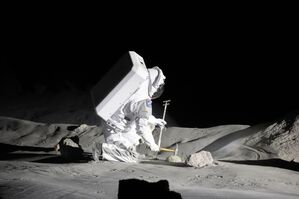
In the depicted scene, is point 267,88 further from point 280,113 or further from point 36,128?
point 36,128

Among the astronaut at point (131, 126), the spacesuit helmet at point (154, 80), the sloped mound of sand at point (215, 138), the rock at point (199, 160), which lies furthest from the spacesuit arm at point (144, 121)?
the sloped mound of sand at point (215, 138)

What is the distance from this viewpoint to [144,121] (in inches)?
193

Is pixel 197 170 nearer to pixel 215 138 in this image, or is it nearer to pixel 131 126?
pixel 131 126

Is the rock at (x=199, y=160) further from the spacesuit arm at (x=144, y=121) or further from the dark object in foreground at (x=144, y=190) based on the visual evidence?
the dark object in foreground at (x=144, y=190)

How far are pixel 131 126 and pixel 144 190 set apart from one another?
2.43 metres

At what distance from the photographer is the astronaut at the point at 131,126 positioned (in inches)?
194

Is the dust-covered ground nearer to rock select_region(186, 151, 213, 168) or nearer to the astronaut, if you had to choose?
rock select_region(186, 151, 213, 168)

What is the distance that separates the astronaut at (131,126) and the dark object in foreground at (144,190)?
217 centimetres

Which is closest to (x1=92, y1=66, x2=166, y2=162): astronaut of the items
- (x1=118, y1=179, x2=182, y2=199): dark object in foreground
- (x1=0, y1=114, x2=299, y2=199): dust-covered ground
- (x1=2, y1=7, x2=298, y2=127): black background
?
(x1=0, y1=114, x2=299, y2=199): dust-covered ground

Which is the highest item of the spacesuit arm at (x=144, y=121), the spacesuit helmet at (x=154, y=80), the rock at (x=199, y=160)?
the spacesuit helmet at (x=154, y=80)

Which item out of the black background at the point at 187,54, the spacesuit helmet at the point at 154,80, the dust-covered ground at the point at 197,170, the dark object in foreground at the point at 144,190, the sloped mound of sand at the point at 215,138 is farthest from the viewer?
the black background at the point at 187,54

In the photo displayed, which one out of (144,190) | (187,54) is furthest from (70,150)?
(187,54)

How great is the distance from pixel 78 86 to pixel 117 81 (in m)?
8.89

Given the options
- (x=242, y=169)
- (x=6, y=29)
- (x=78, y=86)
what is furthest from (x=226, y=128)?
(x=6, y=29)
